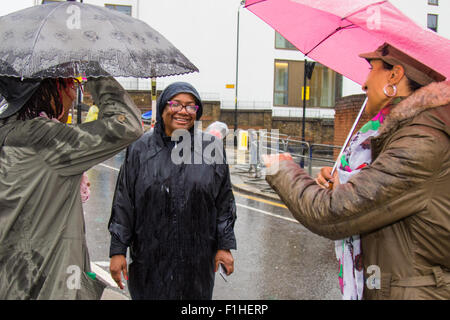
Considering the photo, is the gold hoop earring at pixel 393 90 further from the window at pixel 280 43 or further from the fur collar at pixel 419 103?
the window at pixel 280 43

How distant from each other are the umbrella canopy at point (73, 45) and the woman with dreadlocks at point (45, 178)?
169 millimetres

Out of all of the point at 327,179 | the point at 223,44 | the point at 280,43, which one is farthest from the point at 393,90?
the point at 280,43

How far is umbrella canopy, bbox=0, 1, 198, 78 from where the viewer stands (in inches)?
73.7

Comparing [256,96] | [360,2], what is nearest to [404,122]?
[360,2]

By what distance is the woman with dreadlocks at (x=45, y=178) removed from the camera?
1979 millimetres

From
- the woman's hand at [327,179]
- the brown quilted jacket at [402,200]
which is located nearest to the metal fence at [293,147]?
the woman's hand at [327,179]

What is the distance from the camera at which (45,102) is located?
213cm

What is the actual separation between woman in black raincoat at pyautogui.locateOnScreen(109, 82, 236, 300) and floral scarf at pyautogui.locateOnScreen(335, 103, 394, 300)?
1121mm

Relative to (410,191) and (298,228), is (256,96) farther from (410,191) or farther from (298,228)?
(410,191)

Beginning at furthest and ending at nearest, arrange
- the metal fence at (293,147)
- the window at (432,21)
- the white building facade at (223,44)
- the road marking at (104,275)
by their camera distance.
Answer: the window at (432,21), the white building facade at (223,44), the metal fence at (293,147), the road marking at (104,275)

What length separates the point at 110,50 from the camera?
1986 mm

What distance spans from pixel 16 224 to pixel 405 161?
5.52 ft

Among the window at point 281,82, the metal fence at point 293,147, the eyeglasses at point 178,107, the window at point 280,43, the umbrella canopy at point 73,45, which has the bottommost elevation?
the metal fence at point 293,147

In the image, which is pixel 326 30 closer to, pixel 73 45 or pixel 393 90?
pixel 393 90
